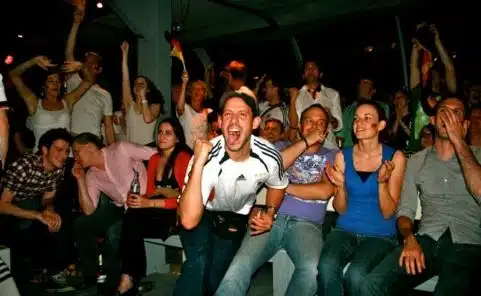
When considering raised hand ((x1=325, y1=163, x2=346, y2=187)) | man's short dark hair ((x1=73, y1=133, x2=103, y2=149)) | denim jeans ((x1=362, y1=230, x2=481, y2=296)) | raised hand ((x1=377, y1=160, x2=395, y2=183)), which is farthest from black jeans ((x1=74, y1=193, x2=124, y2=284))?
raised hand ((x1=377, y1=160, x2=395, y2=183))

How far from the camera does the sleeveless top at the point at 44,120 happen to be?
5562mm

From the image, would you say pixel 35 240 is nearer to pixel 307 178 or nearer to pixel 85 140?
pixel 85 140

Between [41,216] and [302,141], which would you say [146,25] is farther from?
[302,141]

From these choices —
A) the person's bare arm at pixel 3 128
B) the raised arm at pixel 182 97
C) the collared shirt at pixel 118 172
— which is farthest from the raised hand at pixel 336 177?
the raised arm at pixel 182 97

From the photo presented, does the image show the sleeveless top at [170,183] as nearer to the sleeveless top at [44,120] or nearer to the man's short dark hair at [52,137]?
the man's short dark hair at [52,137]

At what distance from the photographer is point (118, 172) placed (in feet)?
16.0

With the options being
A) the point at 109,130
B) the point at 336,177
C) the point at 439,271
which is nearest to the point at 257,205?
the point at 336,177

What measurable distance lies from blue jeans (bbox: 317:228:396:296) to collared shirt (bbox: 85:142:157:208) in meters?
2.23

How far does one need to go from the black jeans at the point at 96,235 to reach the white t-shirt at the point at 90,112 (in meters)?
1.41

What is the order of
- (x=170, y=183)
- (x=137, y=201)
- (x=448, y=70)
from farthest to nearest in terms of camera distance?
1. (x=448, y=70)
2. (x=170, y=183)
3. (x=137, y=201)

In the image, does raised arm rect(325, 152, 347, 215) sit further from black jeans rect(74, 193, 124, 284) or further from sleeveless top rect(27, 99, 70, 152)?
sleeveless top rect(27, 99, 70, 152)

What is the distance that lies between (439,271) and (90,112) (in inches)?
179

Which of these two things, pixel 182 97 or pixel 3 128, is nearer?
pixel 3 128

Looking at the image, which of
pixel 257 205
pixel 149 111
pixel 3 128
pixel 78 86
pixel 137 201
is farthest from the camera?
pixel 149 111
